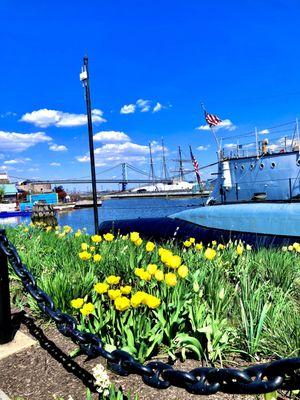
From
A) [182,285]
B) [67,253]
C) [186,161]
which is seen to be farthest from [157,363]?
[186,161]

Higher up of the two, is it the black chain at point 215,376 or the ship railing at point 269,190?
the ship railing at point 269,190

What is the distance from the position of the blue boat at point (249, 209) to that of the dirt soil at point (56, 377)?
22.8 feet

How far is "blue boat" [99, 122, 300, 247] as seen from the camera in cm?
1164

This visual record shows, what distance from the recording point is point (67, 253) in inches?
185

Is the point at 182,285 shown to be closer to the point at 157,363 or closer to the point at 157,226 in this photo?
the point at 157,363

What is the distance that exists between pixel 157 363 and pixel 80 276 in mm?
2040

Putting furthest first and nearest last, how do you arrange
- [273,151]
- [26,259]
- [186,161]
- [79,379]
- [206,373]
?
1. [186,161]
2. [273,151]
3. [26,259]
4. [79,379]
5. [206,373]

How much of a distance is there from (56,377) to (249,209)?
39.4 ft

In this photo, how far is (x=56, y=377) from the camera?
2.31 metres

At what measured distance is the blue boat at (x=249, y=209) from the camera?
458 inches

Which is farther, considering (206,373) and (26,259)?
(26,259)

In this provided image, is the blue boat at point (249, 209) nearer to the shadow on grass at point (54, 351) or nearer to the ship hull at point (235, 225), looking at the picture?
the ship hull at point (235, 225)

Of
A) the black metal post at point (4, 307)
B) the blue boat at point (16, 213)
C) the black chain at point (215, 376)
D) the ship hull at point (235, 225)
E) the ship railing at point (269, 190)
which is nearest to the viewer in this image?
the black chain at point (215, 376)

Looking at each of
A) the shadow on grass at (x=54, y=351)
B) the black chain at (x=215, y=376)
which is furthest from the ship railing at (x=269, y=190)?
the black chain at (x=215, y=376)
